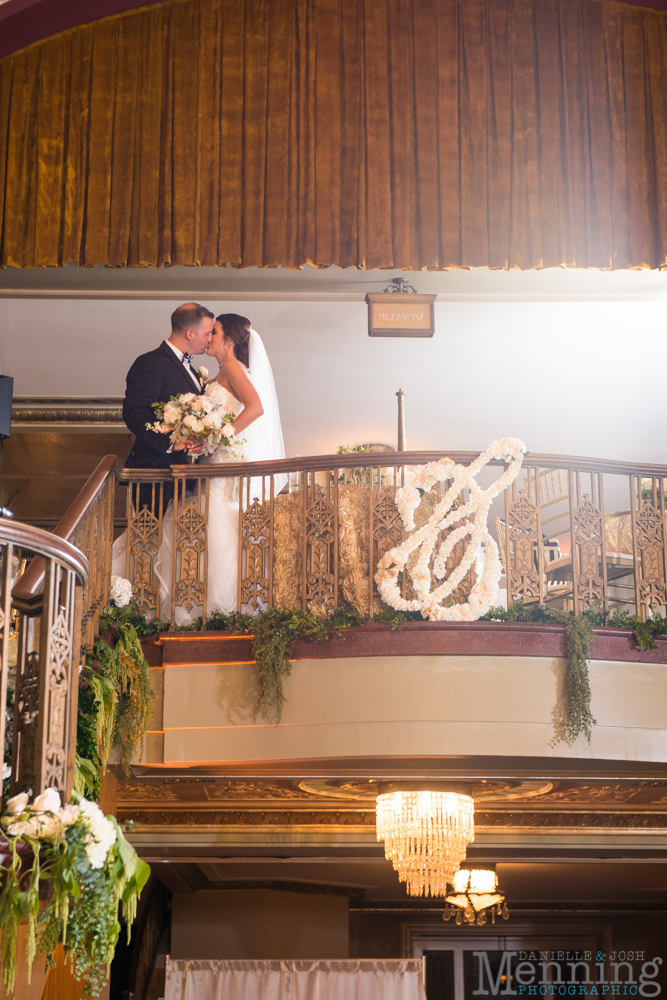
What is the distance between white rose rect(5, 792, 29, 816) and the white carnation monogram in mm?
2706

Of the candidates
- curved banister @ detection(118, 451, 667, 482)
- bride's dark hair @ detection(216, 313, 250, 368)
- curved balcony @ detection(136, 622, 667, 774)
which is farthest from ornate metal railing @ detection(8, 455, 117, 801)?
bride's dark hair @ detection(216, 313, 250, 368)

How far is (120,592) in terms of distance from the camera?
6.04 metres

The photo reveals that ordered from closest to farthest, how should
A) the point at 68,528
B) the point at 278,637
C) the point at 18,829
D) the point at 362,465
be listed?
the point at 18,829
the point at 68,528
the point at 278,637
the point at 362,465

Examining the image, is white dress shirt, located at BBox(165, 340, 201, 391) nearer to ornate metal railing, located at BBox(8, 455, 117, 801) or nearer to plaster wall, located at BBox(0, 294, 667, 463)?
plaster wall, located at BBox(0, 294, 667, 463)

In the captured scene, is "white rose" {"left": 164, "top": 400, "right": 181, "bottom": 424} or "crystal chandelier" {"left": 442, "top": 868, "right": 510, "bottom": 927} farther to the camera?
"crystal chandelier" {"left": 442, "top": 868, "right": 510, "bottom": 927}

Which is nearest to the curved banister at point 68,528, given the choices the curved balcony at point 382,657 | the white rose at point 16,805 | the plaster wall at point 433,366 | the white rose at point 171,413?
the curved balcony at point 382,657

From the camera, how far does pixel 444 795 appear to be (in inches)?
276

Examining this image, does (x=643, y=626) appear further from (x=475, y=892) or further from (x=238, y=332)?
(x=475, y=892)

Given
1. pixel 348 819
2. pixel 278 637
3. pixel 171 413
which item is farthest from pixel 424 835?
pixel 171 413

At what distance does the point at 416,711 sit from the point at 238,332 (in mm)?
3035

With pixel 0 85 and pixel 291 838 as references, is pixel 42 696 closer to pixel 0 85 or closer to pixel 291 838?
pixel 0 85

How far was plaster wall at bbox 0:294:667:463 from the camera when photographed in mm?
8727

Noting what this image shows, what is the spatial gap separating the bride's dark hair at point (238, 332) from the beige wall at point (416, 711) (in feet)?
7.76

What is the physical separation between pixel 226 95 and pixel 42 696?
492 cm
